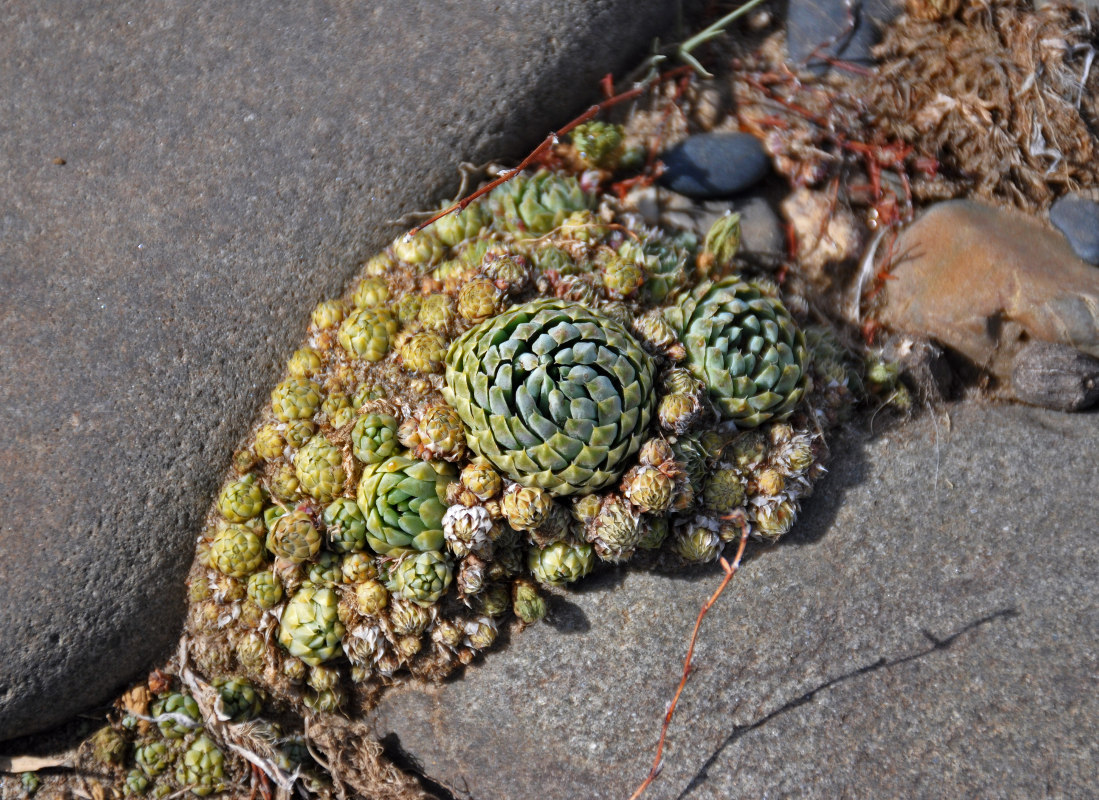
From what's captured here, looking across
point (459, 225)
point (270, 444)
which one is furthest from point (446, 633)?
point (459, 225)

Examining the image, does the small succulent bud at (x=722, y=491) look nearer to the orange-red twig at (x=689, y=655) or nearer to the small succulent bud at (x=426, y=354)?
the orange-red twig at (x=689, y=655)

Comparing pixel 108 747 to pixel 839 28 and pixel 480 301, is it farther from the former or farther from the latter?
pixel 839 28

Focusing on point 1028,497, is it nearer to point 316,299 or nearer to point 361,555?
point 361,555

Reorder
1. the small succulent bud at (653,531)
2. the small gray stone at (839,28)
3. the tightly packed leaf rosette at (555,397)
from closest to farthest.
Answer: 1. the tightly packed leaf rosette at (555,397)
2. the small succulent bud at (653,531)
3. the small gray stone at (839,28)

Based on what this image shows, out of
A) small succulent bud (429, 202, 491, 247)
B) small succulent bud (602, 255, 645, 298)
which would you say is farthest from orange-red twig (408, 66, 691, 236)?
small succulent bud (602, 255, 645, 298)

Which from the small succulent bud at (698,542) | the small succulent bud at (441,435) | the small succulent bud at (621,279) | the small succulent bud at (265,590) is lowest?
the small succulent bud at (698,542)

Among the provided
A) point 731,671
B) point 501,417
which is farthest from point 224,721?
point 731,671

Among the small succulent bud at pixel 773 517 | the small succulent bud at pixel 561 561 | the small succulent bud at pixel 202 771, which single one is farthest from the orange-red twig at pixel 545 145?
the small succulent bud at pixel 202 771
